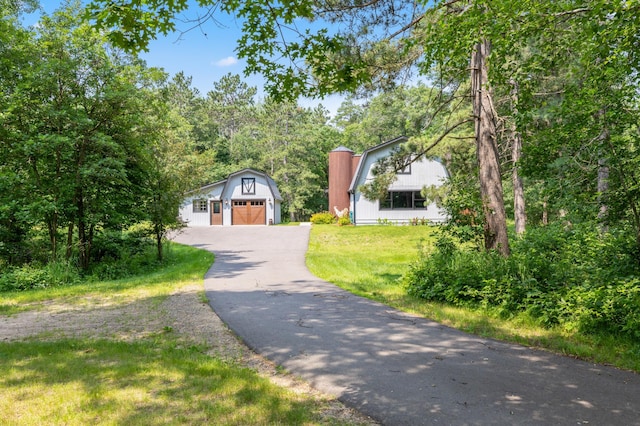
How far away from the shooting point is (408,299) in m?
8.14

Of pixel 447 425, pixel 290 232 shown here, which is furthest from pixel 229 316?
pixel 290 232

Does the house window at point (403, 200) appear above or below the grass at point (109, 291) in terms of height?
above

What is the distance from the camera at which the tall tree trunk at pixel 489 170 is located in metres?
8.73

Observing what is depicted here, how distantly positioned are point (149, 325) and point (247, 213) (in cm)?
2844

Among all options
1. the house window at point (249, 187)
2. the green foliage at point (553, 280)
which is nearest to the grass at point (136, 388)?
the green foliage at point (553, 280)

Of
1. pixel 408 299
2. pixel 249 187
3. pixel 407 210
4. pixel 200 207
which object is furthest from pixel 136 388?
pixel 200 207

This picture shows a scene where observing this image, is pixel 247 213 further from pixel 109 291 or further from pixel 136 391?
pixel 136 391

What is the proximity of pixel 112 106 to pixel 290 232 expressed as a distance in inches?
565

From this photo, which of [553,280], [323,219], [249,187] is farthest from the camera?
[249,187]

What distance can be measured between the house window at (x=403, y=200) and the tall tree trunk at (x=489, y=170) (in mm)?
19974

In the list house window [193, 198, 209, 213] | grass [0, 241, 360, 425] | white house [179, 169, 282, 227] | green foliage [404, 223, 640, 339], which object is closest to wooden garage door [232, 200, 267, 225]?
white house [179, 169, 282, 227]

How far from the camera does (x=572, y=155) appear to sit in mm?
6715

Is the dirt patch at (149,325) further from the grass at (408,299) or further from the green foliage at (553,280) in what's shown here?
the green foliage at (553,280)

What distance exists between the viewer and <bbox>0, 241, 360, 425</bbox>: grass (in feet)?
10.9
